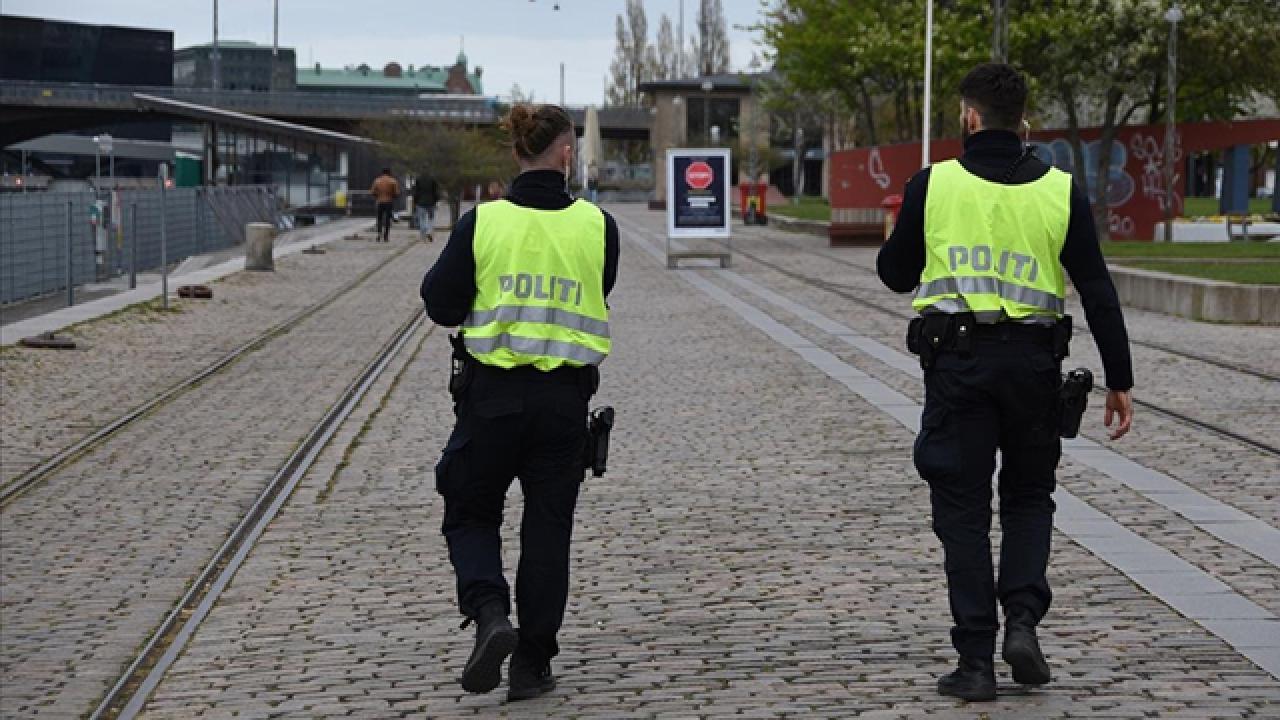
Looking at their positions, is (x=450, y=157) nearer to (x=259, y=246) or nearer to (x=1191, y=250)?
(x=259, y=246)

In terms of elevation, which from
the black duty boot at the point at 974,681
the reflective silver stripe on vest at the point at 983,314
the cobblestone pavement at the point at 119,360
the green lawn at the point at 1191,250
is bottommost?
the cobblestone pavement at the point at 119,360

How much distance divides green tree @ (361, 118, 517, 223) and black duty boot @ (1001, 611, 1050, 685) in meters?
51.2

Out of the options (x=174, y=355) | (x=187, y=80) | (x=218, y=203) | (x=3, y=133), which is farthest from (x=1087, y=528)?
(x=187, y=80)

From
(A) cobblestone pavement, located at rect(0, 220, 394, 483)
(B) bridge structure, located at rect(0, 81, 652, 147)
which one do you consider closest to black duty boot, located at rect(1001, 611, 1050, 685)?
(A) cobblestone pavement, located at rect(0, 220, 394, 483)

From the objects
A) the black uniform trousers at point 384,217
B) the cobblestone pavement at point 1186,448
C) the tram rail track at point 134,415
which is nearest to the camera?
the cobblestone pavement at point 1186,448

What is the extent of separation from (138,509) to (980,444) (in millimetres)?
6127

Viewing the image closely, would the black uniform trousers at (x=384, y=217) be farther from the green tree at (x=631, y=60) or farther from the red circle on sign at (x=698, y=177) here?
the green tree at (x=631, y=60)

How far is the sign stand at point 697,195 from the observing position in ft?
122

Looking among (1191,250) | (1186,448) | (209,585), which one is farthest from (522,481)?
(1191,250)

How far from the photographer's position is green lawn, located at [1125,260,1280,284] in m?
25.9

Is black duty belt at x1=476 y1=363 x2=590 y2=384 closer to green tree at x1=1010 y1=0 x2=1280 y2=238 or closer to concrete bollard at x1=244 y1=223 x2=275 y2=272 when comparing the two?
concrete bollard at x1=244 y1=223 x2=275 y2=272

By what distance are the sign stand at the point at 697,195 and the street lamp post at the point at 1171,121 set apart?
28.5 ft

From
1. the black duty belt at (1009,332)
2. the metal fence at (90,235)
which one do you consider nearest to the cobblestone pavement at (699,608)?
the black duty belt at (1009,332)

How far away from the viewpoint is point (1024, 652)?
616 centimetres
